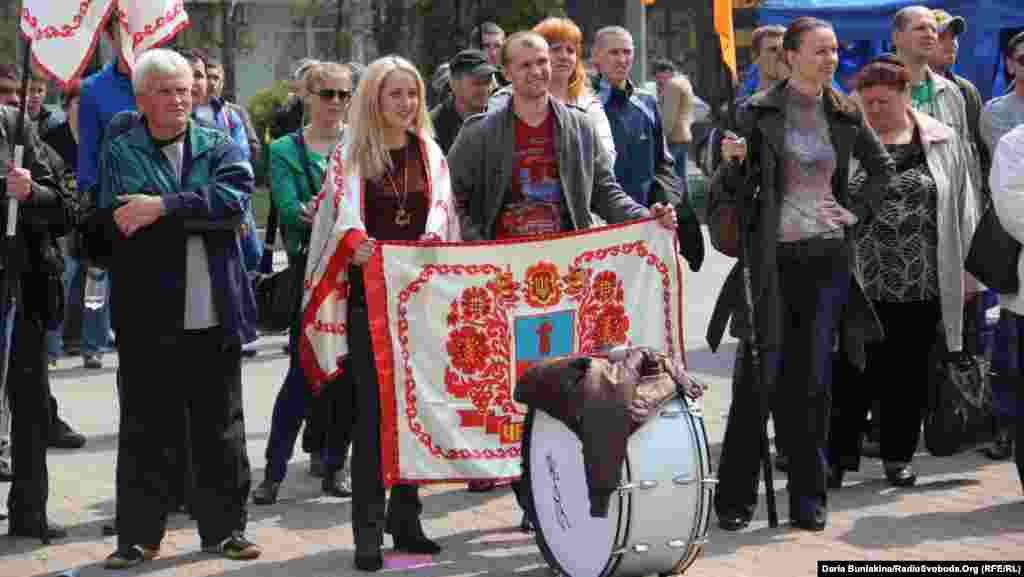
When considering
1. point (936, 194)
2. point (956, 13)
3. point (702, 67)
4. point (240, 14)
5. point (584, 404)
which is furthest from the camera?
point (702, 67)

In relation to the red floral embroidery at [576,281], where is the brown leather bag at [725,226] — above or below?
above

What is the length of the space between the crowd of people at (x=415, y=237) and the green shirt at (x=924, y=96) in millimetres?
478

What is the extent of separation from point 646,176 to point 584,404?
10.9ft

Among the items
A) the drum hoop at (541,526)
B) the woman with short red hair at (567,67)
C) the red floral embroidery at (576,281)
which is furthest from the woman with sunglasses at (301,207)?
the drum hoop at (541,526)

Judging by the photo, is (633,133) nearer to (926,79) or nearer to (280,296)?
(926,79)

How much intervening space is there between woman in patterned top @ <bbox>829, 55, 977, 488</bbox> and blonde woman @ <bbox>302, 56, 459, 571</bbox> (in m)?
2.38

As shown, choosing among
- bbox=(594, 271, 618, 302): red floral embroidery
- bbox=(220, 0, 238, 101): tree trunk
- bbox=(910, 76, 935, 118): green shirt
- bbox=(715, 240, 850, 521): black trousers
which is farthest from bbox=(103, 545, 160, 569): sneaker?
bbox=(220, 0, 238, 101): tree trunk

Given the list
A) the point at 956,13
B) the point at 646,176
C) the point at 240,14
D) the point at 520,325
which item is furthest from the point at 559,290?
the point at 240,14

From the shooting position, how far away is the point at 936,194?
9.11 meters

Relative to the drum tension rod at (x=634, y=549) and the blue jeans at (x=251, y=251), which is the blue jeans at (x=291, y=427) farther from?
the drum tension rod at (x=634, y=549)

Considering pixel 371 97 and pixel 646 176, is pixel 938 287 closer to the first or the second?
pixel 646 176

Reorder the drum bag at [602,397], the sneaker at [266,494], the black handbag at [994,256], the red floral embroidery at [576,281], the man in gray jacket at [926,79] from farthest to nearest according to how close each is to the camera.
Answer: the man in gray jacket at [926,79] < the sneaker at [266,494] < the black handbag at [994,256] < the red floral embroidery at [576,281] < the drum bag at [602,397]

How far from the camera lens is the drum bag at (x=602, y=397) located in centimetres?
630

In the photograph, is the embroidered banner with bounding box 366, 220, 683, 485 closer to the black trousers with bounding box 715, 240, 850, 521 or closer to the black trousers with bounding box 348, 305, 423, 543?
the black trousers with bounding box 348, 305, 423, 543
